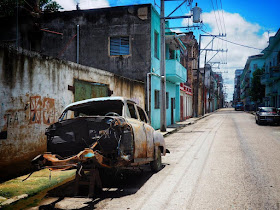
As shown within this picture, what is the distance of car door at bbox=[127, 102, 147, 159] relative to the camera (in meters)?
5.93

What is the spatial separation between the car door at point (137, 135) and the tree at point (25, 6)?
1301 centimetres

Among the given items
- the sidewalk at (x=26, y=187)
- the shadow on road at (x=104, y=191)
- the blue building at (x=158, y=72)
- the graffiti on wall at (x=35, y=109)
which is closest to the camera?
the shadow on road at (x=104, y=191)

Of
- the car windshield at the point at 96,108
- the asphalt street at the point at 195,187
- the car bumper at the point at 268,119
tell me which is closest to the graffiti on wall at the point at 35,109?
the car windshield at the point at 96,108

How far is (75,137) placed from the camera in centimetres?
600

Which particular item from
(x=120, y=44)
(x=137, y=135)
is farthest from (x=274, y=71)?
(x=137, y=135)

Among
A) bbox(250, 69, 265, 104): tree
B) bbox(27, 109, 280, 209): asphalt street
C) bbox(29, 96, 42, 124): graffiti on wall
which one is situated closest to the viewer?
bbox(27, 109, 280, 209): asphalt street

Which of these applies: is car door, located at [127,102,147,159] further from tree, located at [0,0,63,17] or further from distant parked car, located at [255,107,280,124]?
distant parked car, located at [255,107,280,124]

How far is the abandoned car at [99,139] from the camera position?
17.3 feet

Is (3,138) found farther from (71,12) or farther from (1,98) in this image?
(71,12)

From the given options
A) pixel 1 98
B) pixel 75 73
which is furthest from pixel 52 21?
pixel 1 98

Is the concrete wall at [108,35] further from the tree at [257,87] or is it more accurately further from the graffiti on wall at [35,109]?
the tree at [257,87]

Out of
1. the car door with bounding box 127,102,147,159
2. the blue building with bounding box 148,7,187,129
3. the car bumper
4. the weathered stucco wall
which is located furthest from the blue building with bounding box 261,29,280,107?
the car door with bounding box 127,102,147,159

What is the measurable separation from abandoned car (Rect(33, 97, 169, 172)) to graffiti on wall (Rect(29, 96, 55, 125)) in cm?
170

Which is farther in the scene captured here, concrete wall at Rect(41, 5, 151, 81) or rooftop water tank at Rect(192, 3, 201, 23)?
concrete wall at Rect(41, 5, 151, 81)
